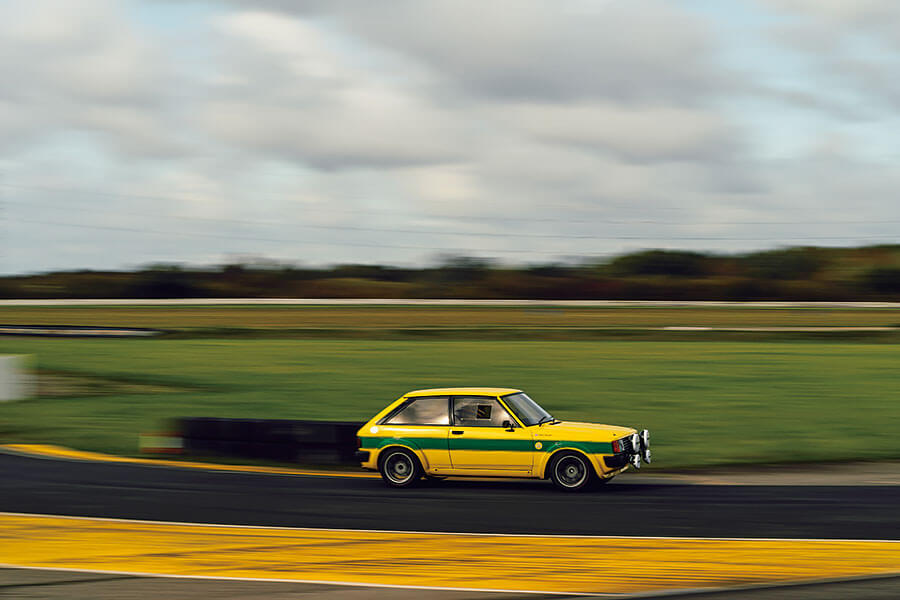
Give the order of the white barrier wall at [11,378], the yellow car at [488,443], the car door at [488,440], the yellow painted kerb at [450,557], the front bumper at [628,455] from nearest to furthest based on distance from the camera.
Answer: the yellow painted kerb at [450,557]
the front bumper at [628,455]
the yellow car at [488,443]
the car door at [488,440]
the white barrier wall at [11,378]

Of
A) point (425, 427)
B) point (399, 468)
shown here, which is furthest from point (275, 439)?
point (425, 427)

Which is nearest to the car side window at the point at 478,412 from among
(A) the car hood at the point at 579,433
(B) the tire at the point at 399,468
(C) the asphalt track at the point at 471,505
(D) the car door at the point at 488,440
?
(D) the car door at the point at 488,440

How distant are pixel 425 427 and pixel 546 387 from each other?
15.5 m

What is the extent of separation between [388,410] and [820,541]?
213 inches

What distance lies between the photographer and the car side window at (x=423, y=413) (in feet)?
41.0

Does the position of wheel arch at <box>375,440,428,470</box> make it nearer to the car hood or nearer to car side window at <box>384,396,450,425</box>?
car side window at <box>384,396,450,425</box>

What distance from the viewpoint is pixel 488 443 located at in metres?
12.2

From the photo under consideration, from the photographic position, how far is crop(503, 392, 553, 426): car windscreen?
12305 millimetres

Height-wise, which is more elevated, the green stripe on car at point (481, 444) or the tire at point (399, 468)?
the green stripe on car at point (481, 444)

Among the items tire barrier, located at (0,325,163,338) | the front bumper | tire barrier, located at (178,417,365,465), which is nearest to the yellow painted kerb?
the front bumper

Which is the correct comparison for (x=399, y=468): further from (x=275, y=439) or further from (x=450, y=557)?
(x=450, y=557)

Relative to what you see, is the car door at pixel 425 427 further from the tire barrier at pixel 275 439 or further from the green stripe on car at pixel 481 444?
the tire barrier at pixel 275 439

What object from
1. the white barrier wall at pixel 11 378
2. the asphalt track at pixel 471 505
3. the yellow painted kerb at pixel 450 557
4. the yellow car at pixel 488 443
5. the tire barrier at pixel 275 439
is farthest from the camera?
the white barrier wall at pixel 11 378

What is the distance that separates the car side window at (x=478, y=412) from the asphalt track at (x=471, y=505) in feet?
2.70
